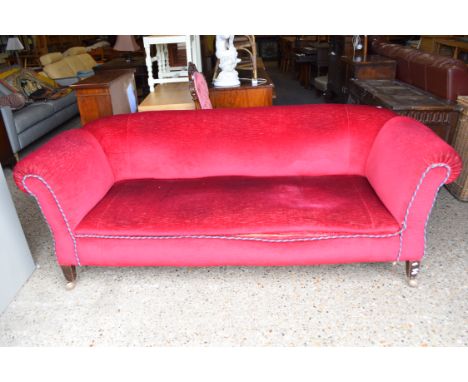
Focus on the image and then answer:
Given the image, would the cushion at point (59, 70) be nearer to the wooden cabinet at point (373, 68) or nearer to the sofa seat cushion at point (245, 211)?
the wooden cabinet at point (373, 68)

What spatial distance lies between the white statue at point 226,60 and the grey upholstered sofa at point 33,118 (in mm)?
2092

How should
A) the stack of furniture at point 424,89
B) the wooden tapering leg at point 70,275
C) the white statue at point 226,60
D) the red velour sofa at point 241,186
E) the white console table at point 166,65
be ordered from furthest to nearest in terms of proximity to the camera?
the white console table at point 166,65, the white statue at point 226,60, the stack of furniture at point 424,89, the wooden tapering leg at point 70,275, the red velour sofa at point 241,186

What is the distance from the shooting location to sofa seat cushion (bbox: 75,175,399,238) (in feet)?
5.79

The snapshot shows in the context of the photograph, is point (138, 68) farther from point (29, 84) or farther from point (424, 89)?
point (424, 89)

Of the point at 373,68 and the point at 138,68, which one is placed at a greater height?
the point at 373,68

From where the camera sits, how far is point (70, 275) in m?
1.96

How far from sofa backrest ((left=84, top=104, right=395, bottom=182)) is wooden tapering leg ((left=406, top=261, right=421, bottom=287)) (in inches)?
23.6

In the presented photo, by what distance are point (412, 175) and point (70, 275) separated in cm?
171

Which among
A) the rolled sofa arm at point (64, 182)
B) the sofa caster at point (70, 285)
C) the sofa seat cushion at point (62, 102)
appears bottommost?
the sofa caster at point (70, 285)

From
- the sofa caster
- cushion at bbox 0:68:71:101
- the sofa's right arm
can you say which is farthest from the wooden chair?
cushion at bbox 0:68:71:101

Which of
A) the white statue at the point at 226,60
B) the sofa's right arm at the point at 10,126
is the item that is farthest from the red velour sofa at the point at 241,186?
the sofa's right arm at the point at 10,126

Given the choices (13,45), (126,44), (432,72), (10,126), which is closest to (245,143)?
(432,72)

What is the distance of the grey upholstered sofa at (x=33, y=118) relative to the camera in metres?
3.74
